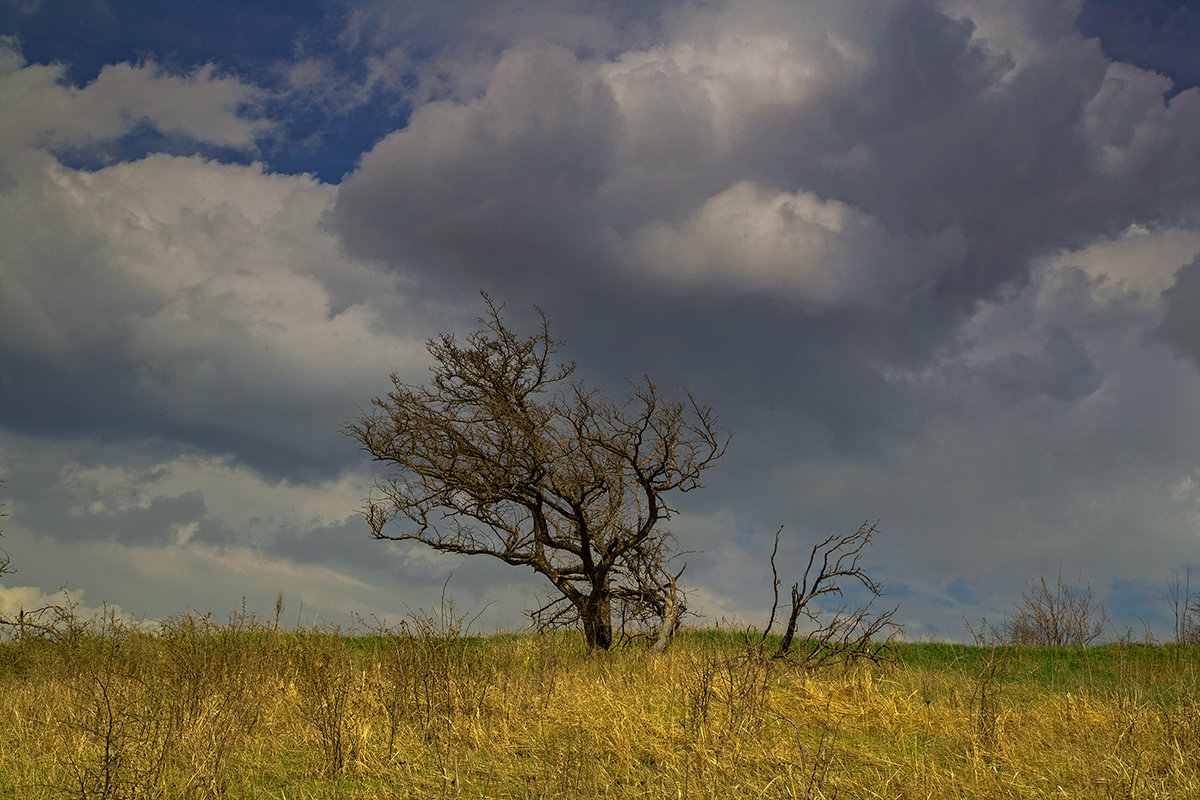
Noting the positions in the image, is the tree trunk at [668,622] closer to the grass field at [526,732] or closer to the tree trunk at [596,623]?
the tree trunk at [596,623]

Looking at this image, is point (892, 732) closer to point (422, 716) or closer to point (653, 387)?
point (422, 716)

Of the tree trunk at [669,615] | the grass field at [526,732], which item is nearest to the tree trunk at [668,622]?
the tree trunk at [669,615]

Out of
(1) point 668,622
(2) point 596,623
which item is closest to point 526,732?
(2) point 596,623

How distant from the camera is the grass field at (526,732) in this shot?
6945 millimetres

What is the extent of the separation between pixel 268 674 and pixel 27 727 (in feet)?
9.18

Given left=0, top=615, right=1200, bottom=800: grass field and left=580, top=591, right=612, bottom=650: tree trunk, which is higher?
left=580, top=591, right=612, bottom=650: tree trunk

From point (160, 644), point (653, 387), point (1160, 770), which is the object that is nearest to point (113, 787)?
point (160, 644)

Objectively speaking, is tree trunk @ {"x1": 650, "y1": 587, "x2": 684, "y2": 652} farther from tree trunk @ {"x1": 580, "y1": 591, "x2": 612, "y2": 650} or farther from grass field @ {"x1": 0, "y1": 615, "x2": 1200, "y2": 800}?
grass field @ {"x1": 0, "y1": 615, "x2": 1200, "y2": 800}

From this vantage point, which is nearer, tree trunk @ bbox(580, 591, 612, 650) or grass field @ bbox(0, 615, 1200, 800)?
grass field @ bbox(0, 615, 1200, 800)

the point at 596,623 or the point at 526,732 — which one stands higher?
the point at 596,623

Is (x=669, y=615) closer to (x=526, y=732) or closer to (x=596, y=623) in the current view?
(x=596, y=623)

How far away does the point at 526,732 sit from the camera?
29.2 ft

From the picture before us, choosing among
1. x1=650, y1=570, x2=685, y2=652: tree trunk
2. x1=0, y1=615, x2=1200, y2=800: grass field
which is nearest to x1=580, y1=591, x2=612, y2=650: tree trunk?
x1=650, y1=570, x2=685, y2=652: tree trunk

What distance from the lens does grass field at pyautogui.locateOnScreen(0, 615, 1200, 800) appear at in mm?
6945
